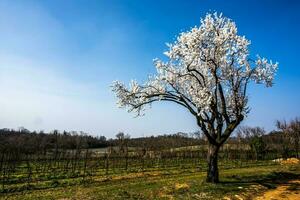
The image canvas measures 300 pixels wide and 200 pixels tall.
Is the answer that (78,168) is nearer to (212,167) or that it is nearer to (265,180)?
(265,180)

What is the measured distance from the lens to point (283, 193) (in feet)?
72.6

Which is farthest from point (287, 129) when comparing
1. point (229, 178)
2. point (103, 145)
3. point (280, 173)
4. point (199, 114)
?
point (103, 145)

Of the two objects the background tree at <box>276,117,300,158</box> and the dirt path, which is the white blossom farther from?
the background tree at <box>276,117,300,158</box>

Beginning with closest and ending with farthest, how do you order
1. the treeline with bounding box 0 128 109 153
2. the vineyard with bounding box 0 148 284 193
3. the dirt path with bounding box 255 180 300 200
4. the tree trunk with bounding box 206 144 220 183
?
the dirt path with bounding box 255 180 300 200 → the tree trunk with bounding box 206 144 220 183 → the vineyard with bounding box 0 148 284 193 → the treeline with bounding box 0 128 109 153

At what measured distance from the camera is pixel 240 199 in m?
19.8

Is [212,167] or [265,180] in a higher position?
[212,167]

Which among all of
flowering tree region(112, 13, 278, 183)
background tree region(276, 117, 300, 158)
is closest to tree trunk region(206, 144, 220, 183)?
flowering tree region(112, 13, 278, 183)

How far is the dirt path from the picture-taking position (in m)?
20.5

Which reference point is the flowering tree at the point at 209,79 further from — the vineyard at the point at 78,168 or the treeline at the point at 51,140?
the treeline at the point at 51,140

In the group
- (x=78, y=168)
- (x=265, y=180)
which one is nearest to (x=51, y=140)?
(x=78, y=168)

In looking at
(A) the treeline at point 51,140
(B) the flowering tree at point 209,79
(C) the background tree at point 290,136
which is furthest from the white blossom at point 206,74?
(A) the treeline at point 51,140

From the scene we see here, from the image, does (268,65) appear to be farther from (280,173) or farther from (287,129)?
(287,129)

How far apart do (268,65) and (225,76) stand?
11.4 ft

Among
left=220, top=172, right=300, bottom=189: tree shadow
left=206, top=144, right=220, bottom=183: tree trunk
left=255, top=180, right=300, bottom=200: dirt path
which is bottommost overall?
left=255, top=180, right=300, bottom=200: dirt path
